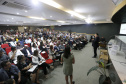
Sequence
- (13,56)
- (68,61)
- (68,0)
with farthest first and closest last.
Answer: (13,56) → (68,0) → (68,61)

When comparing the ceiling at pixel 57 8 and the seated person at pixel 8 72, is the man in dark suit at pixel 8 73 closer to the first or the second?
the seated person at pixel 8 72

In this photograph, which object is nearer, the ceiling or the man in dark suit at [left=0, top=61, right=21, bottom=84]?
the man in dark suit at [left=0, top=61, right=21, bottom=84]

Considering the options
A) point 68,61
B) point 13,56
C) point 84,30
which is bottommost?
point 13,56

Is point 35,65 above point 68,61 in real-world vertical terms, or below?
below

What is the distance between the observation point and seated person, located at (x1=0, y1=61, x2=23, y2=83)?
69.4 inches

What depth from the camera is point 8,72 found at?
6.40ft

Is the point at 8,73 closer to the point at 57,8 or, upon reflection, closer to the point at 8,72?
the point at 8,72

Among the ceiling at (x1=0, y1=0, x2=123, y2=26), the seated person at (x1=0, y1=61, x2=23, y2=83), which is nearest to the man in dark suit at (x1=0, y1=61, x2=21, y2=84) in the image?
the seated person at (x1=0, y1=61, x2=23, y2=83)

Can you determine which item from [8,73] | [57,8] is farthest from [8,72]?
[57,8]

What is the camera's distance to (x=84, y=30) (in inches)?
447

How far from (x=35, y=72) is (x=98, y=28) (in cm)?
1048

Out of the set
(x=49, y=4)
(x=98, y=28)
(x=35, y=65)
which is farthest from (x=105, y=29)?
(x=35, y=65)

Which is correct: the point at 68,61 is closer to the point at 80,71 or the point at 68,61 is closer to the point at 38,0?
the point at 80,71

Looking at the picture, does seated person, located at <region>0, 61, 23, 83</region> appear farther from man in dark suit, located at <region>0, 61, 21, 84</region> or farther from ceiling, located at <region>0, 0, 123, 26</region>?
ceiling, located at <region>0, 0, 123, 26</region>
